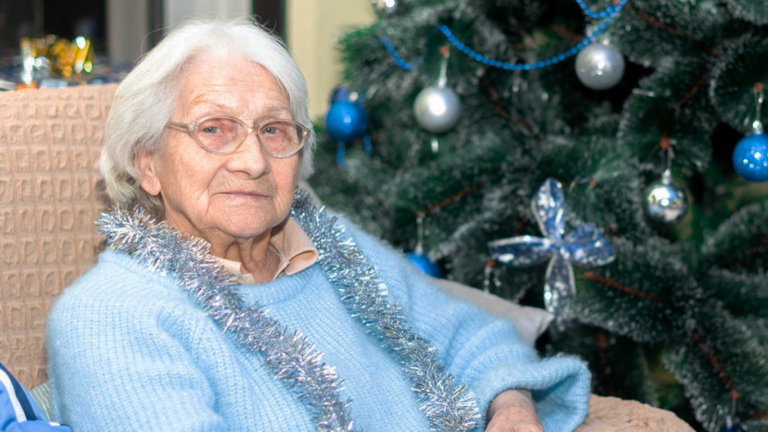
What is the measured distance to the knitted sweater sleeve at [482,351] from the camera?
4.25ft

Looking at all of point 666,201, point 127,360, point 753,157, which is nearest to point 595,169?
point 666,201

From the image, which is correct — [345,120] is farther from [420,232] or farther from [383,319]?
[383,319]

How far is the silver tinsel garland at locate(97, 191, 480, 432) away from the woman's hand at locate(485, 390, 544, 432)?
0.14 feet

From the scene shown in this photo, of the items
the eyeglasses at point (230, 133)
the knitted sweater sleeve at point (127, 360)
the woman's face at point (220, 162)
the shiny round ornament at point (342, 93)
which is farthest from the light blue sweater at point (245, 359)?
A: the shiny round ornament at point (342, 93)

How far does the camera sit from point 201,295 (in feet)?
3.70

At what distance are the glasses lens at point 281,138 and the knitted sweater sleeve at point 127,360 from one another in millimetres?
323

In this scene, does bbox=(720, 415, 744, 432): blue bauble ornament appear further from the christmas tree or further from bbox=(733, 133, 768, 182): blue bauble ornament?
bbox=(733, 133, 768, 182): blue bauble ornament

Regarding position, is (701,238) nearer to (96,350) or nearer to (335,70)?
(335,70)

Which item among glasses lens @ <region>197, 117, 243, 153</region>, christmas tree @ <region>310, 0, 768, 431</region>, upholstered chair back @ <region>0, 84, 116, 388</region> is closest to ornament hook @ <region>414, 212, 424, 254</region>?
christmas tree @ <region>310, 0, 768, 431</region>

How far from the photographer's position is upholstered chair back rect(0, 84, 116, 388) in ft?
4.06

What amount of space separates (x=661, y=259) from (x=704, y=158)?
0.24 m

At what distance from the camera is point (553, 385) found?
1.35 meters

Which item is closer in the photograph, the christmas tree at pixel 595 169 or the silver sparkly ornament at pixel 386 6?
the christmas tree at pixel 595 169

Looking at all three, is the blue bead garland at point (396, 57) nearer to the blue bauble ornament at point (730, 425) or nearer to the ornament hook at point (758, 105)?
the ornament hook at point (758, 105)
